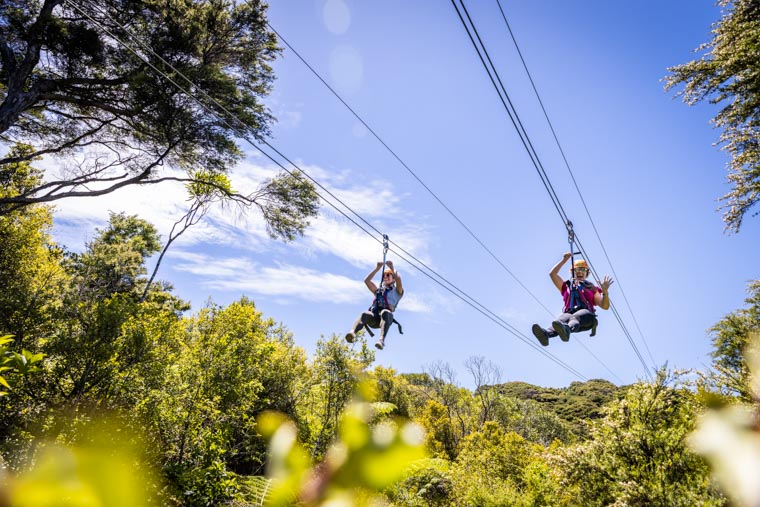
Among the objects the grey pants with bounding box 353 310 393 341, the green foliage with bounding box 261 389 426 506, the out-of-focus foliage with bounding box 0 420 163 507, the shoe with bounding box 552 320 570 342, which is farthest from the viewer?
the grey pants with bounding box 353 310 393 341

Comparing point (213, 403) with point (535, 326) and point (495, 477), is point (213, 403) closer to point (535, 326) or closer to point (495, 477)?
point (535, 326)

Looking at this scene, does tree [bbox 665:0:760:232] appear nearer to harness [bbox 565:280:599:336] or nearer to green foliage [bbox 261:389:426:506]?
harness [bbox 565:280:599:336]

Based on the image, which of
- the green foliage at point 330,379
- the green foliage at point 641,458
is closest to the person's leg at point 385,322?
the green foliage at point 641,458

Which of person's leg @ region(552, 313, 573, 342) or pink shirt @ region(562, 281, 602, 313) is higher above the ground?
pink shirt @ region(562, 281, 602, 313)

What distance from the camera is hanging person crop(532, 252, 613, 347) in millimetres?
6336

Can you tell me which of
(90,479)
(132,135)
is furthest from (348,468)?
(132,135)

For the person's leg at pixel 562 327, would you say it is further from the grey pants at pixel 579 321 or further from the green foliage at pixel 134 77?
the green foliage at pixel 134 77

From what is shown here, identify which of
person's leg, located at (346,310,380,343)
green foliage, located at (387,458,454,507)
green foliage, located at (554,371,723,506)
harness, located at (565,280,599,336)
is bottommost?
green foliage, located at (387,458,454,507)

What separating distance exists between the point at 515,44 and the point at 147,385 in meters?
12.8

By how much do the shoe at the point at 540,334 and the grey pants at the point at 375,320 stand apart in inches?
108

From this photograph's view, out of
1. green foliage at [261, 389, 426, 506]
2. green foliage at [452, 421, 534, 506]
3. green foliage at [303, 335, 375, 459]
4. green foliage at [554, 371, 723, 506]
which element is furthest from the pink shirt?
green foliage at [303, 335, 375, 459]

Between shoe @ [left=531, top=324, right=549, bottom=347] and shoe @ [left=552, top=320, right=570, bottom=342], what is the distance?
294mm

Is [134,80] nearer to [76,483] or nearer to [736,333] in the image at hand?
[76,483]

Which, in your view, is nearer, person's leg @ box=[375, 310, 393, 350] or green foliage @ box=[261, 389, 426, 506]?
green foliage @ box=[261, 389, 426, 506]
